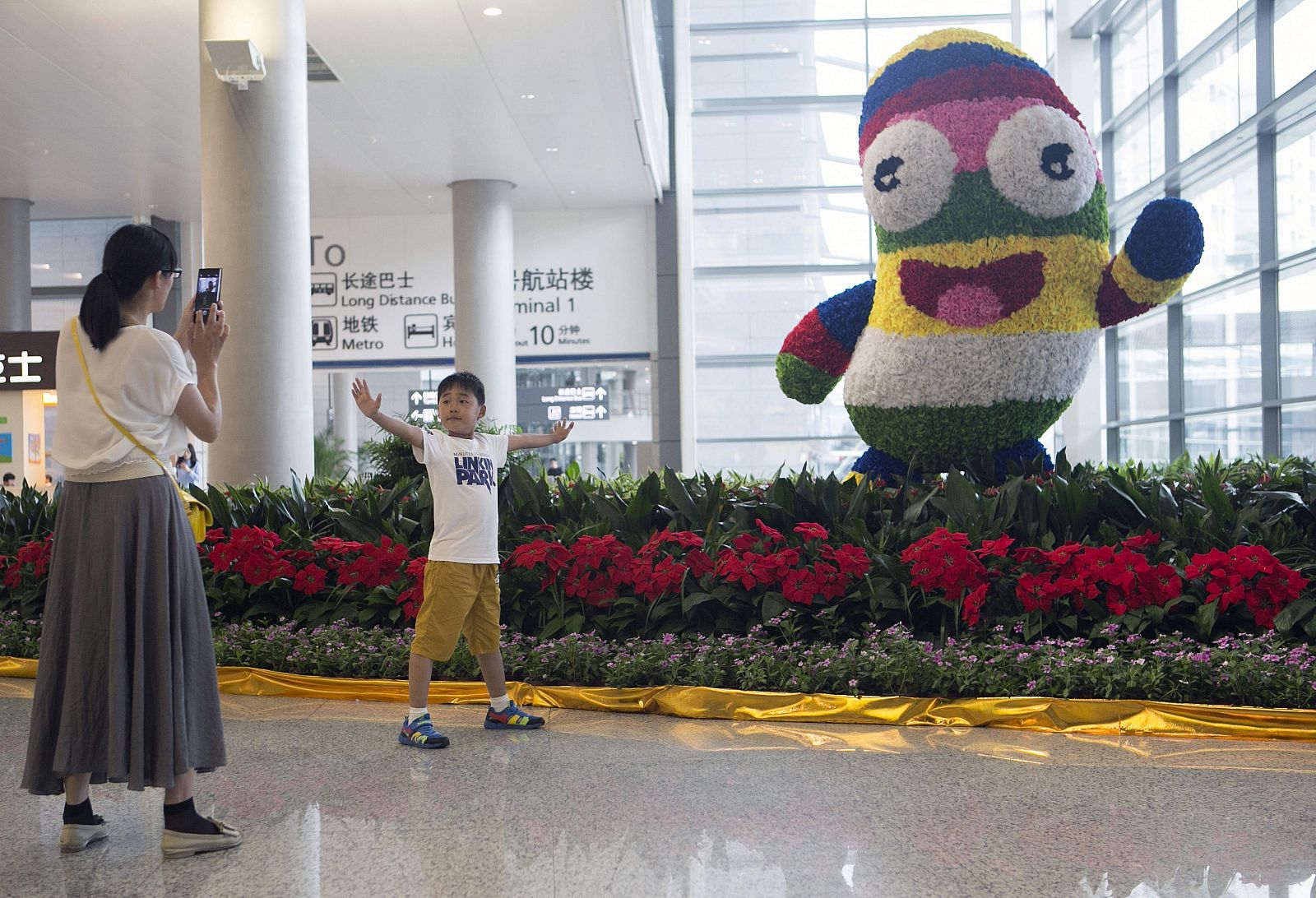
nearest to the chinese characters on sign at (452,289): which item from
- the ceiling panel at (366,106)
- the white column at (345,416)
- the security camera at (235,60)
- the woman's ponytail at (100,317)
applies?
the ceiling panel at (366,106)

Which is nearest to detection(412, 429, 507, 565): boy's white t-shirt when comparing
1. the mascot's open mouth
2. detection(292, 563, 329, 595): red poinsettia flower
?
detection(292, 563, 329, 595): red poinsettia flower

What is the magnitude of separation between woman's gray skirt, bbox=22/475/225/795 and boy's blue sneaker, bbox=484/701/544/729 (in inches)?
57.0

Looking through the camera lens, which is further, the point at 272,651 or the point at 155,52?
the point at 155,52

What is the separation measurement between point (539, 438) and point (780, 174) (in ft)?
41.9

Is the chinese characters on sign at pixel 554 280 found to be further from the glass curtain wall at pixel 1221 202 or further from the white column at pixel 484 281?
the glass curtain wall at pixel 1221 202

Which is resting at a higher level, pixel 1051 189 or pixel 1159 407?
pixel 1051 189

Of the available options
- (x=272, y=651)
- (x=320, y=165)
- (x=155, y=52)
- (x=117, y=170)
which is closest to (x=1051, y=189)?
(x=272, y=651)

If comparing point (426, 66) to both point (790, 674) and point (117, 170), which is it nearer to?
point (117, 170)

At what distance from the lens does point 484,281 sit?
15.0m

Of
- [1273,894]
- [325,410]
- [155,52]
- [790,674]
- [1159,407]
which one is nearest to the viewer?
[1273,894]

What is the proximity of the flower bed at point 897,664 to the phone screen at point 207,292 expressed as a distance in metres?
2.19

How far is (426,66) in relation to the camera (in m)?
11.1

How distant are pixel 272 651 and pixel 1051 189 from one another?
4.28 metres

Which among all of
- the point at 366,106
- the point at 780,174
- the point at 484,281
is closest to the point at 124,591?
the point at 366,106
